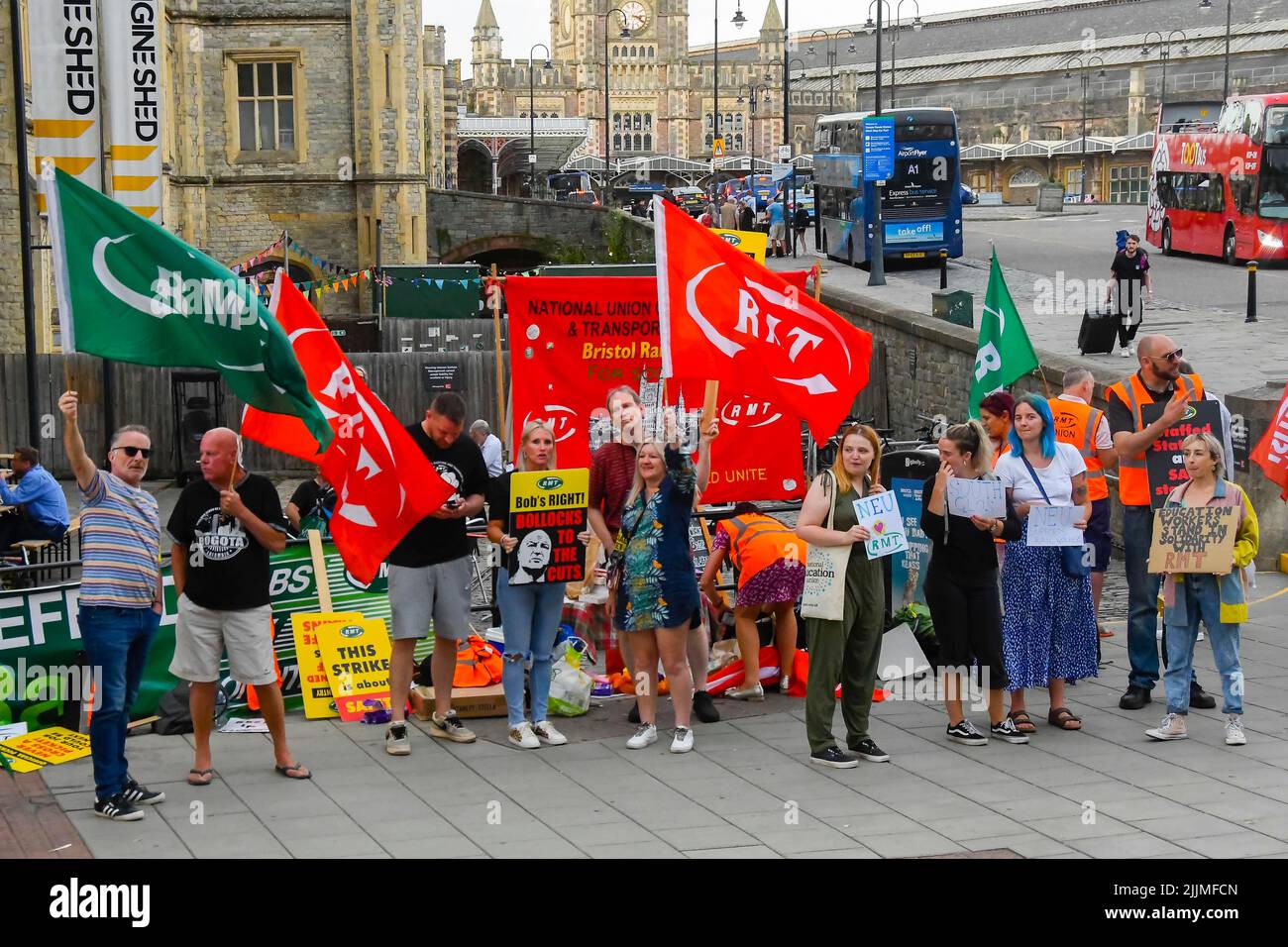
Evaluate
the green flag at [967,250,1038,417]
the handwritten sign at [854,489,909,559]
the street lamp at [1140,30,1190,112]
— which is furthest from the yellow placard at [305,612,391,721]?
the street lamp at [1140,30,1190,112]

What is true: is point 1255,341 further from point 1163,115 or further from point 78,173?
point 1163,115

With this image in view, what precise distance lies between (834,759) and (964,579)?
3.78ft

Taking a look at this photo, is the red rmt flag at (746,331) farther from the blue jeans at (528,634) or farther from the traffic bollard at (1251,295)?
the traffic bollard at (1251,295)

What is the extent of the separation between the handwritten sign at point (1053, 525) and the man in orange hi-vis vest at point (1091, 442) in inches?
41.6

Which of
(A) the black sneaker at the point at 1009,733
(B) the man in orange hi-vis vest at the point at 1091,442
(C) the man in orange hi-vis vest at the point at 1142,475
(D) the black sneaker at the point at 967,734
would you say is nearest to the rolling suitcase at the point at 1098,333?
(B) the man in orange hi-vis vest at the point at 1091,442

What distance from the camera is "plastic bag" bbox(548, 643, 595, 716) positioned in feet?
29.9

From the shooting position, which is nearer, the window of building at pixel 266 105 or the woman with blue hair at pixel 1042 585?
the woman with blue hair at pixel 1042 585

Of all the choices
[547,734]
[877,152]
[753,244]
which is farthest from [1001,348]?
[877,152]

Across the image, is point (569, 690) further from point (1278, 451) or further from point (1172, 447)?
point (1278, 451)

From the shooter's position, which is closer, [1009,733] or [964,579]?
[964,579]

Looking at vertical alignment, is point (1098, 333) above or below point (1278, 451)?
above

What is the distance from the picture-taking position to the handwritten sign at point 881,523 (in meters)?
7.97

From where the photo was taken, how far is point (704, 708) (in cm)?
894

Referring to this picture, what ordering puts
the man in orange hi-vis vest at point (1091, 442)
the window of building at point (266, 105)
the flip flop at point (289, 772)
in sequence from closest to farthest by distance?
the flip flop at point (289, 772)
the man in orange hi-vis vest at point (1091, 442)
the window of building at point (266, 105)
